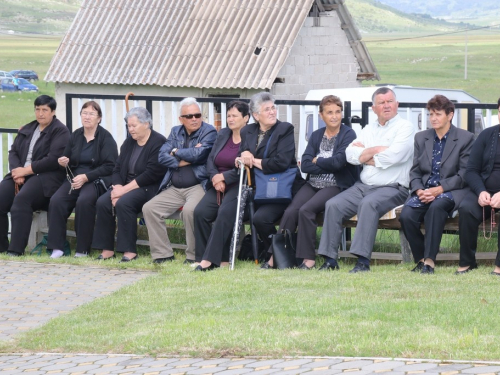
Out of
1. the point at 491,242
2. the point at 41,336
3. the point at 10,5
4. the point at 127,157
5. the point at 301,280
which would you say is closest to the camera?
the point at 41,336

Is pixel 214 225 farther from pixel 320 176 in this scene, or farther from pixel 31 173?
pixel 31 173

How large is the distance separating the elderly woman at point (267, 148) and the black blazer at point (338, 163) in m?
0.19

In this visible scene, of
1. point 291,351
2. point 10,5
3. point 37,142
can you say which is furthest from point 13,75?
point 10,5

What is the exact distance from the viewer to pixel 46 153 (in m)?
10.6

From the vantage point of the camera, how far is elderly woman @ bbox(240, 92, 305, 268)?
916cm

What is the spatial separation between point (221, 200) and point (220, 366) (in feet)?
12.9

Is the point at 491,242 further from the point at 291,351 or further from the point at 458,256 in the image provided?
the point at 291,351

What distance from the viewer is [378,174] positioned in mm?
8898

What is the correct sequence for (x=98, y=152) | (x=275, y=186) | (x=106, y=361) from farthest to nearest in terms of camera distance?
(x=98, y=152) → (x=275, y=186) → (x=106, y=361)

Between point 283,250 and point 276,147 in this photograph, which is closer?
point 283,250

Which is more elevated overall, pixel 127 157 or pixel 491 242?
pixel 127 157

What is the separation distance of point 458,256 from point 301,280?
1581 millimetres

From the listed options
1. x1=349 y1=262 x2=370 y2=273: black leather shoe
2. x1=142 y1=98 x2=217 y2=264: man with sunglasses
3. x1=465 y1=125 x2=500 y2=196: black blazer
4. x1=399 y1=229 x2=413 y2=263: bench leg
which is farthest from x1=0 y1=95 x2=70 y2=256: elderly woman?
x1=465 y1=125 x2=500 y2=196: black blazer

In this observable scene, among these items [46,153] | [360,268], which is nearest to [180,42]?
[46,153]
